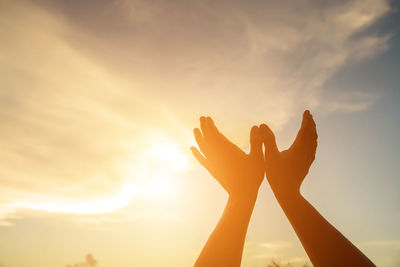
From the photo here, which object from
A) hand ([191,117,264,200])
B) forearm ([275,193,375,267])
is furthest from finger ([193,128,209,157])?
forearm ([275,193,375,267])

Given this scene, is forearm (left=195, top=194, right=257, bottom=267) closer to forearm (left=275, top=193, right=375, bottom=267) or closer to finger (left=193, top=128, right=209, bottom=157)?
forearm (left=275, top=193, right=375, bottom=267)

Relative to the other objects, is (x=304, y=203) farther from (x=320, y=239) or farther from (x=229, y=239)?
(x=229, y=239)

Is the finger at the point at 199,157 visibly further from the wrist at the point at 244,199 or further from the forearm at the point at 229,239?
the forearm at the point at 229,239

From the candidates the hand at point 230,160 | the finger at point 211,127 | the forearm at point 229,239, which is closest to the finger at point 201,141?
the hand at point 230,160

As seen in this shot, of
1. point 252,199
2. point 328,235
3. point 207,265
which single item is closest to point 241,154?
point 252,199

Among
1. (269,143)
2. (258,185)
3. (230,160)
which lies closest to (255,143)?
(269,143)

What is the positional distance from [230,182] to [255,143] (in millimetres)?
867

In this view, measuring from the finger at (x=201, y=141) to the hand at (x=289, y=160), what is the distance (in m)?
1.19

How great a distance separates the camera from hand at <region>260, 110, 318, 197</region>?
4.46 m

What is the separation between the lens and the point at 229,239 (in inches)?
129

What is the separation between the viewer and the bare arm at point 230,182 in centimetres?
314

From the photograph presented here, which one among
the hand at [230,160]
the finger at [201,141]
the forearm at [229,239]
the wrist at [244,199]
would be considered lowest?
the forearm at [229,239]

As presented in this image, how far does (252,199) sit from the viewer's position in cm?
420

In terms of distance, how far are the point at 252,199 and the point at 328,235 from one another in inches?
50.6
